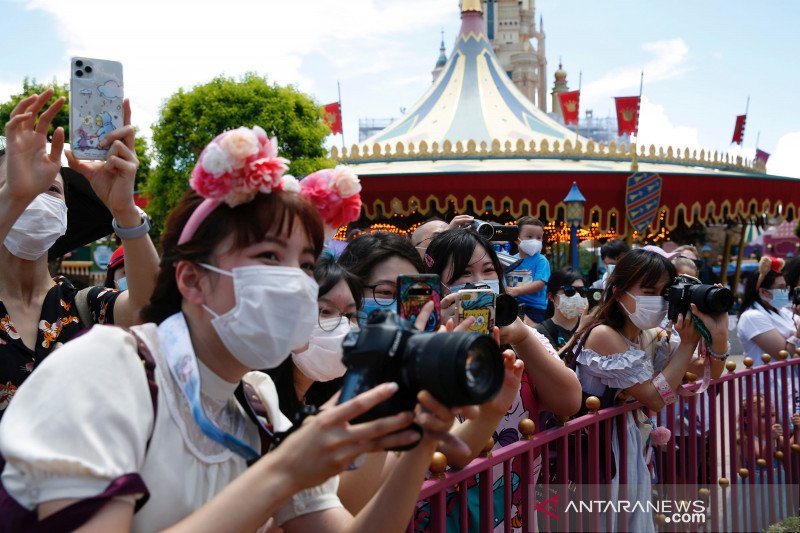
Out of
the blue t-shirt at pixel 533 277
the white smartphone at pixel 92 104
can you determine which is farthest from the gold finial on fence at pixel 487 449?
the blue t-shirt at pixel 533 277

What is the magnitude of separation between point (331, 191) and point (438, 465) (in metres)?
0.76

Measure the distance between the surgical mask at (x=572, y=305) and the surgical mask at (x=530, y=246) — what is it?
42.0 inches

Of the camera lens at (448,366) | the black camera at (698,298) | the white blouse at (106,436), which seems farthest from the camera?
the black camera at (698,298)

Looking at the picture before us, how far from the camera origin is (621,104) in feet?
55.2

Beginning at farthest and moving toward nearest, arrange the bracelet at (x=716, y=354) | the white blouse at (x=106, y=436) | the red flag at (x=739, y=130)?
the red flag at (x=739, y=130) → the bracelet at (x=716, y=354) → the white blouse at (x=106, y=436)

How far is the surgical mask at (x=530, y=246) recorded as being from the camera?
19.9 ft

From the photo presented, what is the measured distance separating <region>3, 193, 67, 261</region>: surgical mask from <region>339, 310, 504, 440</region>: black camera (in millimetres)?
1478

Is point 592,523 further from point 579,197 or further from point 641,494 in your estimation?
point 579,197

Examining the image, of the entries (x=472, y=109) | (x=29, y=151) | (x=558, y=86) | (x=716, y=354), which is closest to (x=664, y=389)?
(x=716, y=354)

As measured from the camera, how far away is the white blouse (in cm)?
114

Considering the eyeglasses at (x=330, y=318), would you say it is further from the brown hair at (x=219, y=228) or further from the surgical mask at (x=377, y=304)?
the brown hair at (x=219, y=228)

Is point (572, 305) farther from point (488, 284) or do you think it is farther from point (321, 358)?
point (321, 358)

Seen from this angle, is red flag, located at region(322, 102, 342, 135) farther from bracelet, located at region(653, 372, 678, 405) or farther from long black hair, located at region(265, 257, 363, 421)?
long black hair, located at region(265, 257, 363, 421)

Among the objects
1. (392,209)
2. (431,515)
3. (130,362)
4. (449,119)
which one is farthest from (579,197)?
(130,362)
